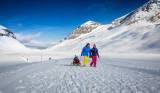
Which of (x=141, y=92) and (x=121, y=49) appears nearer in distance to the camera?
(x=141, y=92)

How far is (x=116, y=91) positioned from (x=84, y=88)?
1314 mm

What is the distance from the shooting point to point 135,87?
9.67m

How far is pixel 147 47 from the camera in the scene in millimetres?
100188

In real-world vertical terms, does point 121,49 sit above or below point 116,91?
above

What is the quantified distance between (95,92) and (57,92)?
1347 millimetres

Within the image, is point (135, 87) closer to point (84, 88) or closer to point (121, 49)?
point (84, 88)

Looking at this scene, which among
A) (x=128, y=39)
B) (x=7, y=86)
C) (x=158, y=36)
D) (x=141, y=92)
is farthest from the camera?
(x=128, y=39)

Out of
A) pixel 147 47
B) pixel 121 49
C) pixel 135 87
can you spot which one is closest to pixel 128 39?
pixel 121 49

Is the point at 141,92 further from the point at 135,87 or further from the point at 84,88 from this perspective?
the point at 84,88

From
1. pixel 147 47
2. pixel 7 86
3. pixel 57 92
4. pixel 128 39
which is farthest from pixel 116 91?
pixel 128 39

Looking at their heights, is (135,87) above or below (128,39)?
below

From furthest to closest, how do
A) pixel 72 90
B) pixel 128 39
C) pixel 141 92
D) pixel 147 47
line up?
pixel 128 39 < pixel 147 47 < pixel 72 90 < pixel 141 92

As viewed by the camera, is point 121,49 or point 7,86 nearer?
point 7,86

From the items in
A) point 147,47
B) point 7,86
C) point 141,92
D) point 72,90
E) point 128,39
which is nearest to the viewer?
point 141,92
